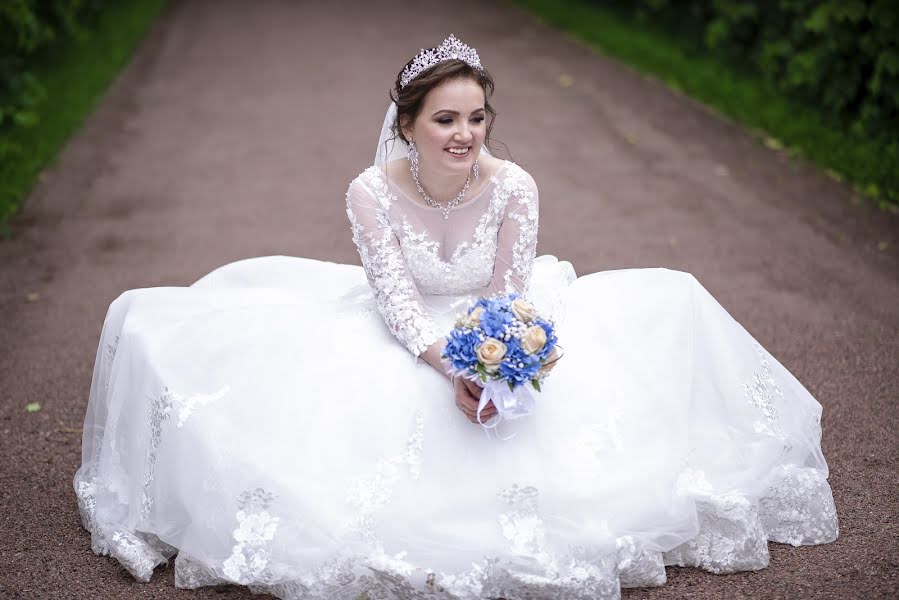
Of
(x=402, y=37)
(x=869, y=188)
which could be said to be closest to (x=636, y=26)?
(x=402, y=37)

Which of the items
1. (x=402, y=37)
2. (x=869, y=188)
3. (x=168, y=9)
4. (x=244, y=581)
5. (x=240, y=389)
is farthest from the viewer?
(x=168, y=9)

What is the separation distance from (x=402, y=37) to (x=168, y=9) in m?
6.05

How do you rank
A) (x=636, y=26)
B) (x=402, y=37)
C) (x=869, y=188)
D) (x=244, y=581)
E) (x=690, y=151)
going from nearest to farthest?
(x=244, y=581) → (x=869, y=188) → (x=690, y=151) → (x=636, y=26) → (x=402, y=37)

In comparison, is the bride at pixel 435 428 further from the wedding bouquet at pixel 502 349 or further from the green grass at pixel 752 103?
the green grass at pixel 752 103

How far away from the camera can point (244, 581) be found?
3312 millimetres

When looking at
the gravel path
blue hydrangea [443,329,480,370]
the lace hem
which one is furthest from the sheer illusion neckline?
the gravel path

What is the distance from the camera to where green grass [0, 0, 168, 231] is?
8523 mm

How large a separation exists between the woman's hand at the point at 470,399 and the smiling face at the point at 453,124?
911 mm

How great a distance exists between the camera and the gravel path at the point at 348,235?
3.88 m

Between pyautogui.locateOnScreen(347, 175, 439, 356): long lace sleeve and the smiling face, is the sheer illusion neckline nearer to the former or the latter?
pyautogui.locateOnScreen(347, 175, 439, 356): long lace sleeve

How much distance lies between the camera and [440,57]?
12.2 ft

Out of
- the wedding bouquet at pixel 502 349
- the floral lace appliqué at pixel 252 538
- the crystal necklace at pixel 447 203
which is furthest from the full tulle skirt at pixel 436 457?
the crystal necklace at pixel 447 203

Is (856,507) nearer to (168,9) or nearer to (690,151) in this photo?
(690,151)

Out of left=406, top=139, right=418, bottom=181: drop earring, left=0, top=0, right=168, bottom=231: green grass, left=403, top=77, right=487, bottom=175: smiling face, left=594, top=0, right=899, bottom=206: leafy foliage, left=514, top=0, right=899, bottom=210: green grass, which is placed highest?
left=403, top=77, right=487, bottom=175: smiling face
